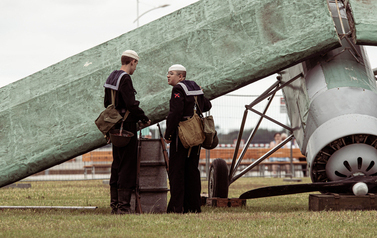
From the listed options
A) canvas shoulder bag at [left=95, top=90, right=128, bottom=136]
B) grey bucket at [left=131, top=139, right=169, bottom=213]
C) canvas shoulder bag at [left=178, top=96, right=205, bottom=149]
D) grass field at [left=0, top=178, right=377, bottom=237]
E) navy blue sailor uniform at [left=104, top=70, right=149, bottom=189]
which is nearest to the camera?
grass field at [left=0, top=178, right=377, bottom=237]

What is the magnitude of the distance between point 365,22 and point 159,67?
9.30ft

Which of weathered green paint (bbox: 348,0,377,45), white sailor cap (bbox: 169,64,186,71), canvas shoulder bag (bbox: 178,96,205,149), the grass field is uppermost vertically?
weathered green paint (bbox: 348,0,377,45)

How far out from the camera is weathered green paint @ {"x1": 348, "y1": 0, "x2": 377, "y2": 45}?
7.11 metres

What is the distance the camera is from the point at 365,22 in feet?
23.4

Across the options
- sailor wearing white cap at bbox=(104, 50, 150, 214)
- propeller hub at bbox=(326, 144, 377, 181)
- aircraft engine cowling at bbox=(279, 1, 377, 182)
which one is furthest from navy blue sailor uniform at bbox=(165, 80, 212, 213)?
propeller hub at bbox=(326, 144, 377, 181)

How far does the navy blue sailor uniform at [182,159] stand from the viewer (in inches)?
256

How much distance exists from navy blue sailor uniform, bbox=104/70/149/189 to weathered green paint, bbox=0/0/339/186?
2.44 feet

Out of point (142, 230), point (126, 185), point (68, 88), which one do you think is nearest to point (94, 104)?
point (68, 88)

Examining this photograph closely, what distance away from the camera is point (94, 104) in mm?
7258

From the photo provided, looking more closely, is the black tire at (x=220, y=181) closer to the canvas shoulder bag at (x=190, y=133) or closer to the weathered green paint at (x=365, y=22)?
the canvas shoulder bag at (x=190, y=133)

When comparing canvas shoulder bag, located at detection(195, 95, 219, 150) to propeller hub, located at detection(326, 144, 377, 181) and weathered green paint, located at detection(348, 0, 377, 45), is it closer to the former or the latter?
propeller hub, located at detection(326, 144, 377, 181)

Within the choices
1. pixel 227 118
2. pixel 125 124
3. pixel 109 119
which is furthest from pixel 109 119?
pixel 227 118

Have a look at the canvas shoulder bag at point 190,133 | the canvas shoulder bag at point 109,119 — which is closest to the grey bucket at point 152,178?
the canvas shoulder bag at point 190,133

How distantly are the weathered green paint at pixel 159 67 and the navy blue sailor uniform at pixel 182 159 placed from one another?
641 millimetres
